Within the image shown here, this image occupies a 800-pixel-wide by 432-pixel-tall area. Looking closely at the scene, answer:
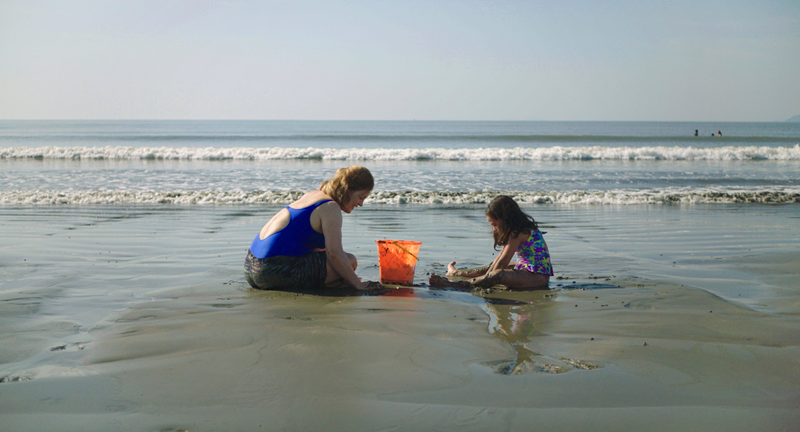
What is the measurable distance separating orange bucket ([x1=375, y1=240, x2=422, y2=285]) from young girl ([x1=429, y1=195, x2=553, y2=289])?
A: 10.3 inches

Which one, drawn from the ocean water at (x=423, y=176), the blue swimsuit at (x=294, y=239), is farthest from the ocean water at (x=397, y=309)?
the ocean water at (x=423, y=176)

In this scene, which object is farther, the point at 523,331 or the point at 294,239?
the point at 294,239

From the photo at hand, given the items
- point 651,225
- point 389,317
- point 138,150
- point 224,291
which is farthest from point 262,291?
point 138,150

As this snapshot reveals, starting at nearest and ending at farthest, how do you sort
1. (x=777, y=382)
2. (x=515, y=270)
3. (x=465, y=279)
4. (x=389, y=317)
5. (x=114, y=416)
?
(x=114, y=416), (x=777, y=382), (x=389, y=317), (x=515, y=270), (x=465, y=279)

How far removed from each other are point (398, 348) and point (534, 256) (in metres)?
2.49

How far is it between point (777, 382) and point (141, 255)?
6.40 m

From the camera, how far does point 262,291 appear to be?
4895 millimetres

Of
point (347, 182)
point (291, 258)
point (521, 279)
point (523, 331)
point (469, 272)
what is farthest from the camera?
point (469, 272)

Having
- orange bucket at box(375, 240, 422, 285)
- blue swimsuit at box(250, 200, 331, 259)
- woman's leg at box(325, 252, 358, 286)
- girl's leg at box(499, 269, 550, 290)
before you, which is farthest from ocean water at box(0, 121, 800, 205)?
blue swimsuit at box(250, 200, 331, 259)

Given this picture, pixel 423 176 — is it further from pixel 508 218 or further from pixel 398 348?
pixel 398 348

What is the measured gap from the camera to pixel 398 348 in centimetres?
333

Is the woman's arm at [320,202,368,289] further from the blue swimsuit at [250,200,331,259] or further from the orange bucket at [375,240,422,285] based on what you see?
the orange bucket at [375,240,422,285]

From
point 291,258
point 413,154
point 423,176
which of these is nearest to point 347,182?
point 291,258

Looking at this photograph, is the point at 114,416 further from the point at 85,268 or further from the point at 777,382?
the point at 85,268
